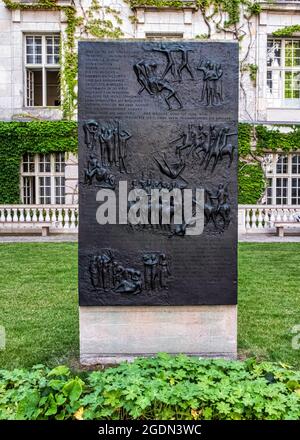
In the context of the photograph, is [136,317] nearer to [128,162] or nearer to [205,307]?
[205,307]

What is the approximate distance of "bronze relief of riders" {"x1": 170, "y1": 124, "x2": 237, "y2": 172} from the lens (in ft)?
17.8

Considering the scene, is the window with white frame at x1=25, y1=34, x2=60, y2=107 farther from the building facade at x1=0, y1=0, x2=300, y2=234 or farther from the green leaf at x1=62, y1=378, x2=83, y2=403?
the green leaf at x1=62, y1=378, x2=83, y2=403

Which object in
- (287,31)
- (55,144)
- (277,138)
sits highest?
(287,31)

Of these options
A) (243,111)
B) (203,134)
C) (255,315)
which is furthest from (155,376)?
(243,111)

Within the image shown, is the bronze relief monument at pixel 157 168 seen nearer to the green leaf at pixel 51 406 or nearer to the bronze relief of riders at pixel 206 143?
the bronze relief of riders at pixel 206 143

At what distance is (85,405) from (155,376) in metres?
0.80

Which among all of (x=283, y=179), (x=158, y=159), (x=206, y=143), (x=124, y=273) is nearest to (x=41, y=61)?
(x=283, y=179)

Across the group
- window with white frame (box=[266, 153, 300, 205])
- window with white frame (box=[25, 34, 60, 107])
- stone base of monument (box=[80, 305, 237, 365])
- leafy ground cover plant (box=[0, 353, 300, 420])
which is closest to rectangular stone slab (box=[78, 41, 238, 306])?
stone base of monument (box=[80, 305, 237, 365])

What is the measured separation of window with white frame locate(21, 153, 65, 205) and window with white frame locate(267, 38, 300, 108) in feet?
32.6

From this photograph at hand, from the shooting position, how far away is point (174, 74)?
5426 mm

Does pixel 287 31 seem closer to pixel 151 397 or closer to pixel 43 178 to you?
pixel 43 178

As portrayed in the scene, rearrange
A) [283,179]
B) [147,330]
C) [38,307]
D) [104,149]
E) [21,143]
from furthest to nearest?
1. [283,179]
2. [21,143]
3. [38,307]
4. [147,330]
5. [104,149]

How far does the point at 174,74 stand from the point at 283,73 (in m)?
17.2

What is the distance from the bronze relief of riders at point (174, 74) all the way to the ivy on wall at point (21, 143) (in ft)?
48.8
